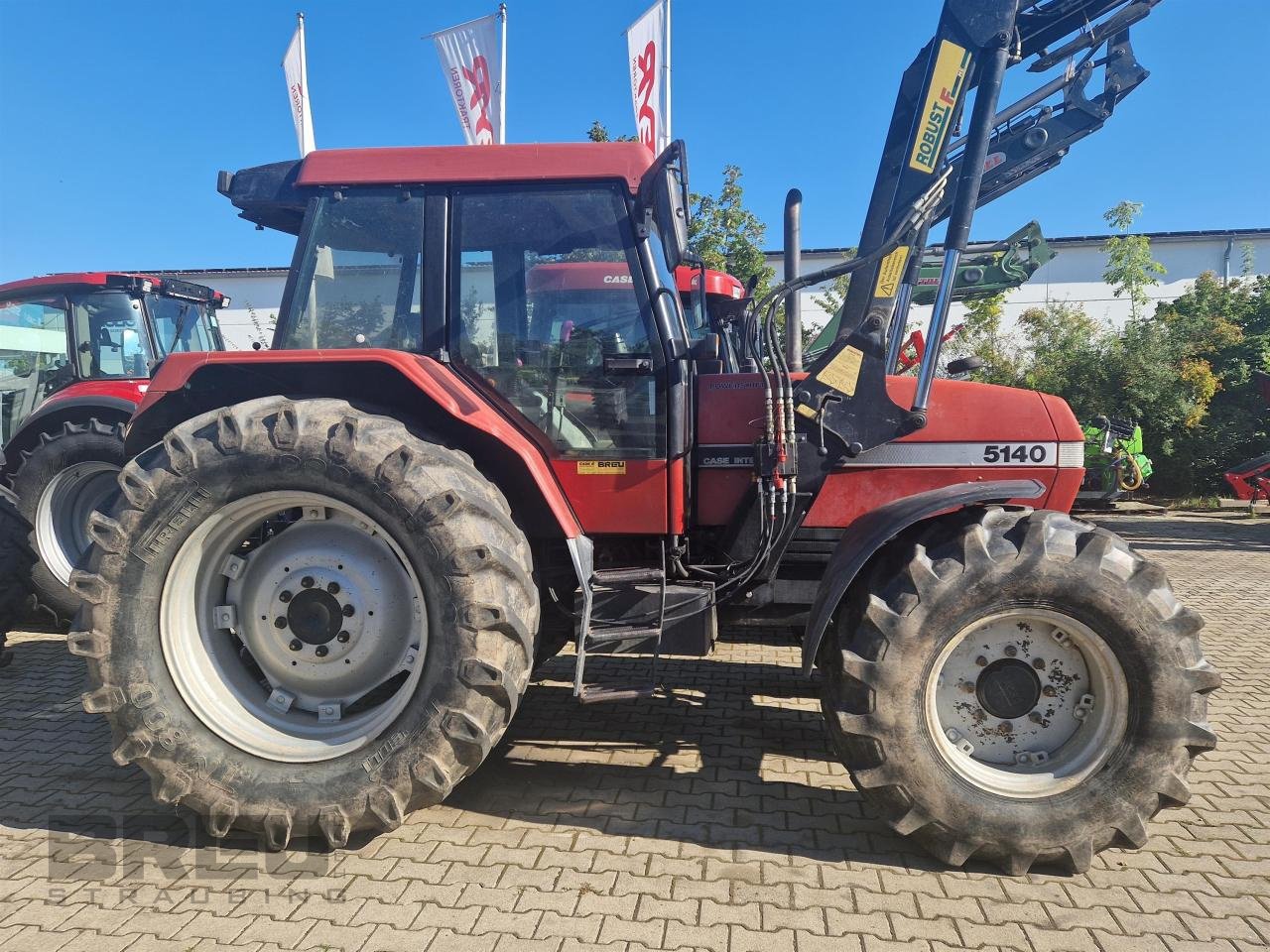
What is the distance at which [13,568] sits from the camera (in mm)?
4375

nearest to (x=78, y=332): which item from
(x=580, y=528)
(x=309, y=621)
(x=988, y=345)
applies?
(x=309, y=621)

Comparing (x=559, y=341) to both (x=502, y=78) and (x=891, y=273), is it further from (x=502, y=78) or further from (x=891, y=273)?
(x=502, y=78)

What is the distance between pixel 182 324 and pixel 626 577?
18.4 ft

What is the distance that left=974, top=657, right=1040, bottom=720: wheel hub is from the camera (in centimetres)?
262

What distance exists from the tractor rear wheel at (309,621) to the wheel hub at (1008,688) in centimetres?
Result: 161

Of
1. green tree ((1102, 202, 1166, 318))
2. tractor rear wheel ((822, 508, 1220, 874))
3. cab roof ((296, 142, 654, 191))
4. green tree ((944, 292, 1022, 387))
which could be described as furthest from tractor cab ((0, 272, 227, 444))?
Answer: green tree ((1102, 202, 1166, 318))

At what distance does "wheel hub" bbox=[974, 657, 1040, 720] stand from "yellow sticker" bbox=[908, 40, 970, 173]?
2.05m

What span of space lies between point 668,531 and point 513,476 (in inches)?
26.4

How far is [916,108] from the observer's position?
324 centimetres

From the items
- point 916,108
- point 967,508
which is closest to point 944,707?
point 967,508

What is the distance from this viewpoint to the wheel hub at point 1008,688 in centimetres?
262

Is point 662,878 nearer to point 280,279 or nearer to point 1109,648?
point 1109,648

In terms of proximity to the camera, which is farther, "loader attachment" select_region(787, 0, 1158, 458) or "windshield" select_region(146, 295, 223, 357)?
"windshield" select_region(146, 295, 223, 357)

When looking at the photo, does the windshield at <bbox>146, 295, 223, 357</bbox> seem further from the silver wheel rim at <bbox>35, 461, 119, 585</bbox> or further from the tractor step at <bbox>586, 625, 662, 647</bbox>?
the tractor step at <bbox>586, 625, 662, 647</bbox>
